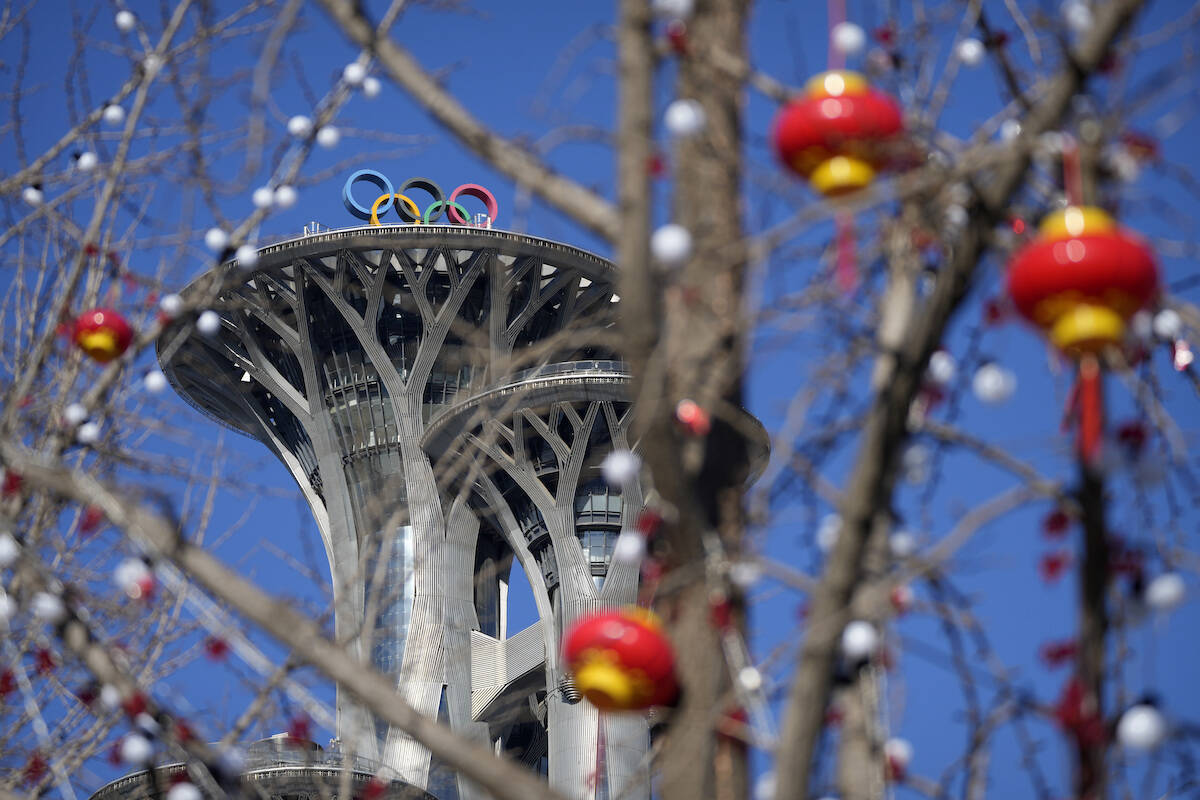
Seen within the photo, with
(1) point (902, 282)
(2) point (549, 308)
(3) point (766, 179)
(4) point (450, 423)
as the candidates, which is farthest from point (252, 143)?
(2) point (549, 308)

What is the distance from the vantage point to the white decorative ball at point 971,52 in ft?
17.2

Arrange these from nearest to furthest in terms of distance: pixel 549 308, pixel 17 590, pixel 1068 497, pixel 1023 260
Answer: pixel 1023 260 → pixel 1068 497 → pixel 17 590 → pixel 549 308

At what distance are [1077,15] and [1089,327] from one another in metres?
1.23

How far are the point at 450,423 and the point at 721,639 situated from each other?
125 feet

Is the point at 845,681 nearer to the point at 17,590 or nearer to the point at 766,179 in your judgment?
the point at 766,179

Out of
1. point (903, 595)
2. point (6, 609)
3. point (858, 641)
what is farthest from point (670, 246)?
point (6, 609)

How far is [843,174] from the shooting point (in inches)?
159

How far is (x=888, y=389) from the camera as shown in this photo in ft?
11.8

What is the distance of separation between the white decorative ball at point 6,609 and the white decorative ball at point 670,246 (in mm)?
3389

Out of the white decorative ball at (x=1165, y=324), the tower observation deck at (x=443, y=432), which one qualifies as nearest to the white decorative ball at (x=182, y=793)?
the white decorative ball at (x=1165, y=324)

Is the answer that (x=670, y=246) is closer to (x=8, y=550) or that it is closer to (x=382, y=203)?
(x=8, y=550)

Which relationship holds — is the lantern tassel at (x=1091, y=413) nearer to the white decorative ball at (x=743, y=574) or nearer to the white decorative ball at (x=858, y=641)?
the white decorative ball at (x=858, y=641)

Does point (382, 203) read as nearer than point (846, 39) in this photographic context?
No

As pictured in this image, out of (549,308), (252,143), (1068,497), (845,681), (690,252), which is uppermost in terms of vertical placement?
(549,308)
